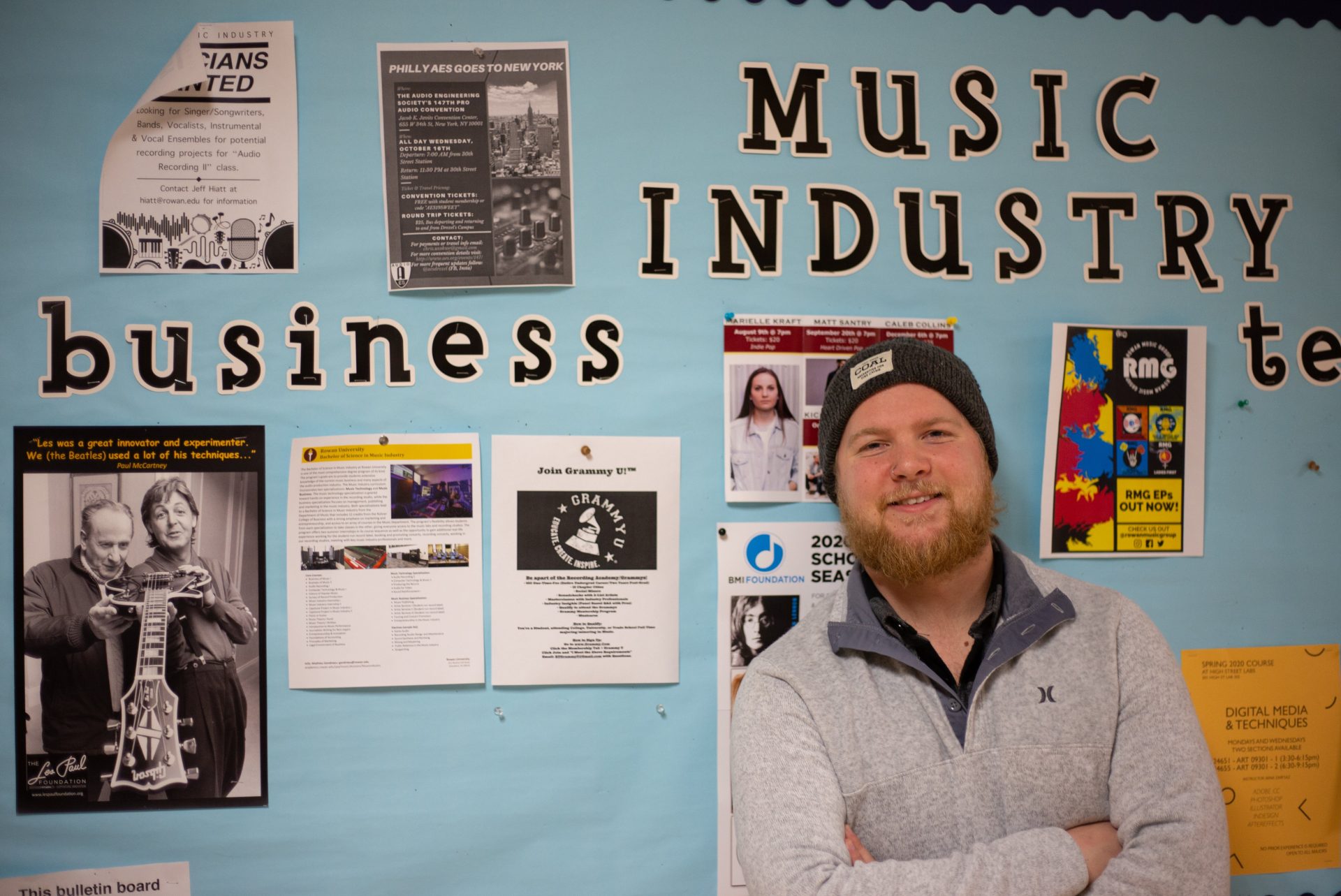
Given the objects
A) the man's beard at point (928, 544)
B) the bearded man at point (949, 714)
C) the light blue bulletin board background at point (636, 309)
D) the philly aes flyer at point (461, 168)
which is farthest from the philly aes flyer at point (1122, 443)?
the philly aes flyer at point (461, 168)

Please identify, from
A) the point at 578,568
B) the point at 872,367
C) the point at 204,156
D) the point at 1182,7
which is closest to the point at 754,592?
the point at 578,568

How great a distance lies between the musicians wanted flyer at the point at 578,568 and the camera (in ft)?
4.55

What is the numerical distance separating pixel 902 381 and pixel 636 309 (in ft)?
1.57

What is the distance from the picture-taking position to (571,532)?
1.39m

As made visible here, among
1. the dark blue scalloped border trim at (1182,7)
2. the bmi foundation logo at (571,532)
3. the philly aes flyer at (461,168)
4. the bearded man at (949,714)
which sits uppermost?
the dark blue scalloped border trim at (1182,7)

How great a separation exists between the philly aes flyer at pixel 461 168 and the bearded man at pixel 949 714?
63 centimetres

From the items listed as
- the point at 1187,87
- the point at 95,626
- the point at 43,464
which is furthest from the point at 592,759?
the point at 1187,87

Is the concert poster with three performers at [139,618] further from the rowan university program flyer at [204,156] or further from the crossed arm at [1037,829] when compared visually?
the crossed arm at [1037,829]

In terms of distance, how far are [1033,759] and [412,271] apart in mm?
1246

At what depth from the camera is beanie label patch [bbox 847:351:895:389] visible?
1.25m

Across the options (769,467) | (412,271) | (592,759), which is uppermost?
(412,271)

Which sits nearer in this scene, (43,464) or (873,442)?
(873,442)

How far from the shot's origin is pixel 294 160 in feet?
4.53

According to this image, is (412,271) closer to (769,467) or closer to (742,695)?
(769,467)
